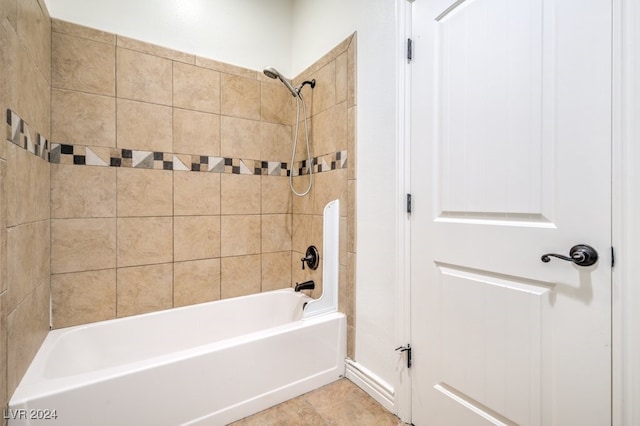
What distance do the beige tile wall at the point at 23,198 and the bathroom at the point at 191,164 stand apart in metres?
0.01

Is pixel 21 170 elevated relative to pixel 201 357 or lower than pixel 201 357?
elevated

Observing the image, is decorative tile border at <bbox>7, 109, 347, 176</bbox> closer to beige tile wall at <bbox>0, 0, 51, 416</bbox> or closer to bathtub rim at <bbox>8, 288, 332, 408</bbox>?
beige tile wall at <bbox>0, 0, 51, 416</bbox>

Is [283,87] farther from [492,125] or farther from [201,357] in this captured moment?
[201,357]

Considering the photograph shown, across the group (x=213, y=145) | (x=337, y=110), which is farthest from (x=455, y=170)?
(x=213, y=145)

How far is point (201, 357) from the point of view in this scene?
1.35 meters

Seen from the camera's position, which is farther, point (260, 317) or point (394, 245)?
point (260, 317)

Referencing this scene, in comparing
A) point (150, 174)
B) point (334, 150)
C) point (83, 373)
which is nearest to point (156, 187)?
point (150, 174)

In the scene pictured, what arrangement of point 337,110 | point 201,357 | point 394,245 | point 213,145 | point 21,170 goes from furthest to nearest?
point 213,145, point 337,110, point 394,245, point 201,357, point 21,170

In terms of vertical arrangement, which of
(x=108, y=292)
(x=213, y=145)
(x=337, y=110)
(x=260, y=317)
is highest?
(x=337, y=110)

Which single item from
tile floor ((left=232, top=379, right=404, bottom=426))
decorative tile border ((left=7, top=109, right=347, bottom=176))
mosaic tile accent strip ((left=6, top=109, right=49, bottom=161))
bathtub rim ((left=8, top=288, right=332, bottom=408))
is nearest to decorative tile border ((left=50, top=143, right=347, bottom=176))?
decorative tile border ((left=7, top=109, right=347, bottom=176))

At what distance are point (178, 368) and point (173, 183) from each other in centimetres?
112

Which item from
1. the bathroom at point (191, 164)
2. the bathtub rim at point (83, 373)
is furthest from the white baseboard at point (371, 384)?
the bathtub rim at point (83, 373)

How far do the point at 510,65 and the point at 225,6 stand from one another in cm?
192

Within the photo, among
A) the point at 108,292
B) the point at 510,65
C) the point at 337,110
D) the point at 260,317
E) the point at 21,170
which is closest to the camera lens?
the point at 510,65
